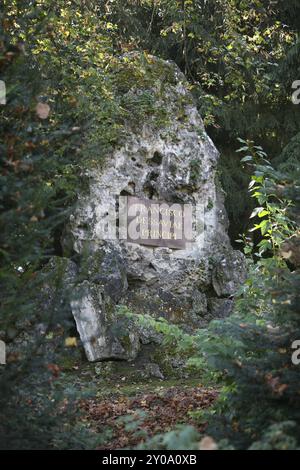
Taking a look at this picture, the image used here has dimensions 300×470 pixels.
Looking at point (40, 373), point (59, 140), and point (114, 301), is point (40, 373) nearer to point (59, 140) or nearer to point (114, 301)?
point (59, 140)

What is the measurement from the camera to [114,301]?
30.1 feet

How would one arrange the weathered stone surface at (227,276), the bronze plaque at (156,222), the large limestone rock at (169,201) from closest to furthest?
the large limestone rock at (169,201), the bronze plaque at (156,222), the weathered stone surface at (227,276)

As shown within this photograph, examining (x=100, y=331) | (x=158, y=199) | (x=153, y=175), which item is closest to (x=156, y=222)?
(x=158, y=199)

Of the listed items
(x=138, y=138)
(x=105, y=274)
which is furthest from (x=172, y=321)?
(x=138, y=138)

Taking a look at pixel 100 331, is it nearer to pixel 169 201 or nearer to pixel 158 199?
pixel 158 199

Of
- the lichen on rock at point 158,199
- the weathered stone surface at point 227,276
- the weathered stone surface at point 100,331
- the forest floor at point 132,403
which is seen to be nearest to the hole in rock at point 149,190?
the lichen on rock at point 158,199

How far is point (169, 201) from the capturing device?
10.1 m

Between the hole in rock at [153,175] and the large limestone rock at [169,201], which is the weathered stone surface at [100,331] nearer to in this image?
the large limestone rock at [169,201]

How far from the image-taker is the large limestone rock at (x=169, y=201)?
9.41 m

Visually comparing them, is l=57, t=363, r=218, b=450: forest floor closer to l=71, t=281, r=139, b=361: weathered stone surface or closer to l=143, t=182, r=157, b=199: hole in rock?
l=71, t=281, r=139, b=361: weathered stone surface

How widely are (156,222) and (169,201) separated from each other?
1.38ft

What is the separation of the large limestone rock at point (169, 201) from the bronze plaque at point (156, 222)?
10 centimetres

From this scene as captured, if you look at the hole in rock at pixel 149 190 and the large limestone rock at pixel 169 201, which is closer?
the large limestone rock at pixel 169 201

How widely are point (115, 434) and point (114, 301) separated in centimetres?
388
